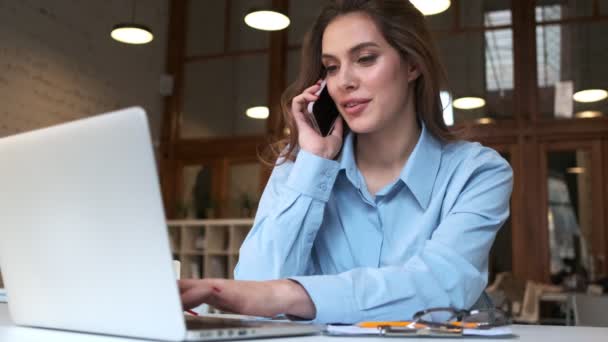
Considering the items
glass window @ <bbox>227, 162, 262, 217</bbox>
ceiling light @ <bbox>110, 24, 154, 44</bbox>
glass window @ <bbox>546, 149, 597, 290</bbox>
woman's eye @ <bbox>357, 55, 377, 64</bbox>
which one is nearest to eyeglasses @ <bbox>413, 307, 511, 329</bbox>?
woman's eye @ <bbox>357, 55, 377, 64</bbox>

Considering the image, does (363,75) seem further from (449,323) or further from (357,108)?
(449,323)

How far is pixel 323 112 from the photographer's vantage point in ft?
5.26

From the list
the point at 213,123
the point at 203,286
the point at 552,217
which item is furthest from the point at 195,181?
the point at 203,286

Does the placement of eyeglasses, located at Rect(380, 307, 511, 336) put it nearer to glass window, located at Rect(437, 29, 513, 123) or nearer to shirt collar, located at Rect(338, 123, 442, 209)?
shirt collar, located at Rect(338, 123, 442, 209)

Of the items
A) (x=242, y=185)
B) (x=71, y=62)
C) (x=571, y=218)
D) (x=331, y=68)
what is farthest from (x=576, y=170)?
(x=331, y=68)

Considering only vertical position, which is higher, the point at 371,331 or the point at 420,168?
the point at 420,168

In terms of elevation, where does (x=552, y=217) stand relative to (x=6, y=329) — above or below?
above

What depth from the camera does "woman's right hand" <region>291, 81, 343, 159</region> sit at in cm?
148

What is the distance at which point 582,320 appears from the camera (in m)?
2.94

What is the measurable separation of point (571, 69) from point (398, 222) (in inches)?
Result: 255

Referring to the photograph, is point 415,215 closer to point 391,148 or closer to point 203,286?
point 391,148

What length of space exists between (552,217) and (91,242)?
6976 mm

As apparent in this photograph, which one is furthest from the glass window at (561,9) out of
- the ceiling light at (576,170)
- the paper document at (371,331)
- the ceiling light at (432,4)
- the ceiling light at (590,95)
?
the paper document at (371,331)

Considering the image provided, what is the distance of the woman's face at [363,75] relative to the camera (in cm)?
152
